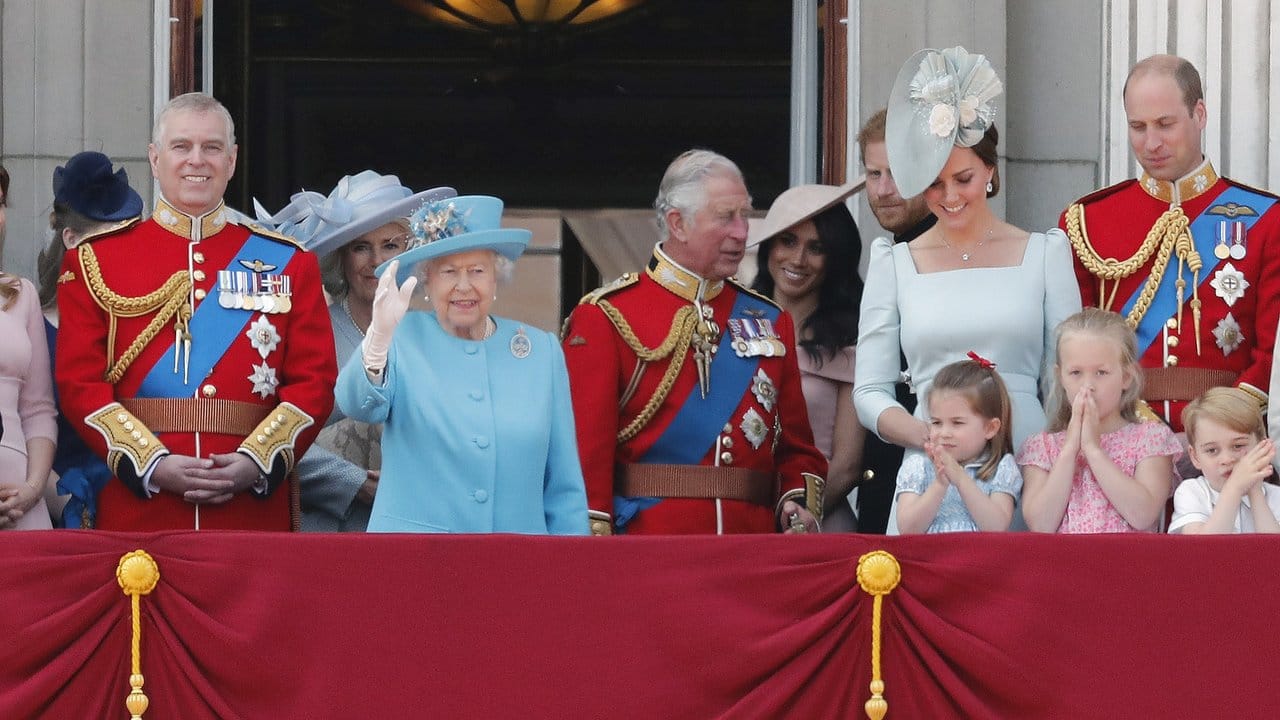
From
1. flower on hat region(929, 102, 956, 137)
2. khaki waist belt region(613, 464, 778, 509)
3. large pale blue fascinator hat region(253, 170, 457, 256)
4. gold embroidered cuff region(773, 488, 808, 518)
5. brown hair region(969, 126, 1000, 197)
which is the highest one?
flower on hat region(929, 102, 956, 137)

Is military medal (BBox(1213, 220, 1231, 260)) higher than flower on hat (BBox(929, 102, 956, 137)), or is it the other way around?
flower on hat (BBox(929, 102, 956, 137))

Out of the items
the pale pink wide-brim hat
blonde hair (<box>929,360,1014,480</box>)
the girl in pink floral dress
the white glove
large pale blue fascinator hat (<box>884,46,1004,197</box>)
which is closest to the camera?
the white glove

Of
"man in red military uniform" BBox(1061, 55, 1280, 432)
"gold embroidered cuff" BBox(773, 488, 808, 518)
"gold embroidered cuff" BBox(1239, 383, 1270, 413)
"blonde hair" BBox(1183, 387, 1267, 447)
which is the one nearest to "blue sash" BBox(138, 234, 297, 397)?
"gold embroidered cuff" BBox(773, 488, 808, 518)

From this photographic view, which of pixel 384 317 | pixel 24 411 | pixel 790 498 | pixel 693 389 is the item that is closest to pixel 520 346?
pixel 384 317

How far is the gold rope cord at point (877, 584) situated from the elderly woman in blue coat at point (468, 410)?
764 millimetres

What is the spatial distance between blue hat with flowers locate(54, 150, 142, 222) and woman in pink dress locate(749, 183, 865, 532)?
1511mm

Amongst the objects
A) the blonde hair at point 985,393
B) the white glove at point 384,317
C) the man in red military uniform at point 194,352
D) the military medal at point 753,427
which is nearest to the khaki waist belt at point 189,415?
the man in red military uniform at point 194,352

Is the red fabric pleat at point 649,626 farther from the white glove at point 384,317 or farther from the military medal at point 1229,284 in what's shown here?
the military medal at point 1229,284

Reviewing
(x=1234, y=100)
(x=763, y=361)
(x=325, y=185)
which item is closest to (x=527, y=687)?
Result: (x=763, y=361)

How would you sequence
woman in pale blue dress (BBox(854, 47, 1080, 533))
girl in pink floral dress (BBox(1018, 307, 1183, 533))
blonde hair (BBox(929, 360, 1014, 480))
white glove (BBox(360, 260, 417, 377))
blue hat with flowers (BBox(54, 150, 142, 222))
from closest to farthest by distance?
white glove (BBox(360, 260, 417, 377)), girl in pink floral dress (BBox(1018, 307, 1183, 533)), blonde hair (BBox(929, 360, 1014, 480)), woman in pale blue dress (BBox(854, 47, 1080, 533)), blue hat with flowers (BBox(54, 150, 142, 222))

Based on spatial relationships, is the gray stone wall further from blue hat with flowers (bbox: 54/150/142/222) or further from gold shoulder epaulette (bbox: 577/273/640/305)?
gold shoulder epaulette (bbox: 577/273/640/305)

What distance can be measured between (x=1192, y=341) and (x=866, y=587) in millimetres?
1258

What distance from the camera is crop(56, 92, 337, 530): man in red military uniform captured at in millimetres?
4816

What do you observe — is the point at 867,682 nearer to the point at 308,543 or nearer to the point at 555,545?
the point at 555,545
